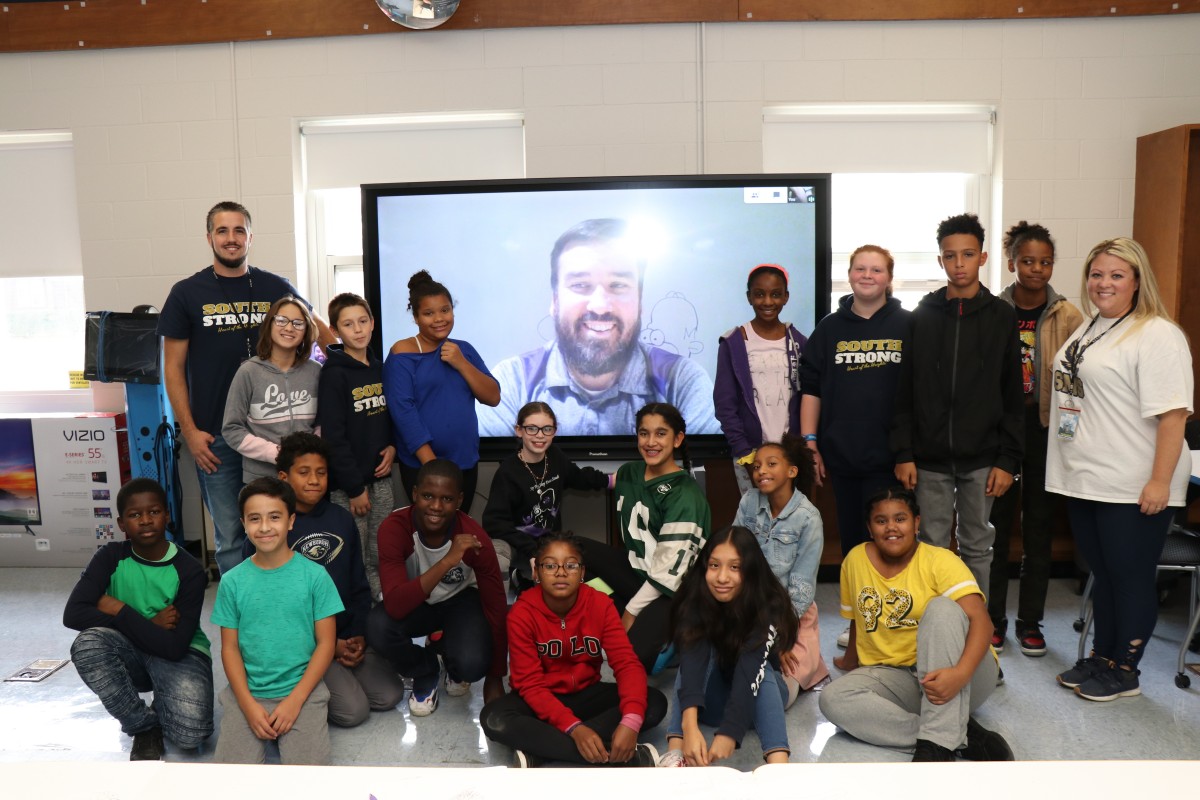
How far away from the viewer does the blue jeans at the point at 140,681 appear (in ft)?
8.39

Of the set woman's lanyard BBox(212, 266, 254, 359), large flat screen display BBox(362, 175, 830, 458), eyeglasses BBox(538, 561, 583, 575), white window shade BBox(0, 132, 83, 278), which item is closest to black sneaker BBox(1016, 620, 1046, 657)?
large flat screen display BBox(362, 175, 830, 458)

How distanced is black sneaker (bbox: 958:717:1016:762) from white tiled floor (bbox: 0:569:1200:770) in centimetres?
13

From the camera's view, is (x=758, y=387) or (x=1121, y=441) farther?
(x=758, y=387)

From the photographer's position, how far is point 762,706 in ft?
7.91

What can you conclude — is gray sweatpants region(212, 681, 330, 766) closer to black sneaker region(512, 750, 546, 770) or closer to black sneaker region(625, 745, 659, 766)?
black sneaker region(512, 750, 546, 770)

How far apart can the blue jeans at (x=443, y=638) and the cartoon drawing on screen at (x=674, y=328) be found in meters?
1.50

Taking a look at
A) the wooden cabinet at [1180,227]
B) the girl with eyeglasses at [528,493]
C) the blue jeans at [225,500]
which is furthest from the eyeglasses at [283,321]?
the wooden cabinet at [1180,227]

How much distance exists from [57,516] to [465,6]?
309 cm

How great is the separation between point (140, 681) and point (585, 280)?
2.27 m

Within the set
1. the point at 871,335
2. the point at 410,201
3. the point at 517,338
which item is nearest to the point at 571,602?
the point at 871,335

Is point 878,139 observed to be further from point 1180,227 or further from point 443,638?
point 443,638

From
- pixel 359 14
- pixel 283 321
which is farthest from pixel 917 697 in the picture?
pixel 359 14

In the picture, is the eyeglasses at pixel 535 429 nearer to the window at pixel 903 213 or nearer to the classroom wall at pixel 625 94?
the classroom wall at pixel 625 94

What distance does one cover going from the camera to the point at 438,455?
331 centimetres
